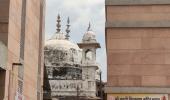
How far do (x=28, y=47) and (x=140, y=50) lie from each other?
653 centimetres

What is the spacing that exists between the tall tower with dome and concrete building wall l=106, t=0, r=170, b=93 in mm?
59811

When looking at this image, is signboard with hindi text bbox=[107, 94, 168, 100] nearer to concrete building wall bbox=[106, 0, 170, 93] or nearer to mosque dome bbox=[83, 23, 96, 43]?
concrete building wall bbox=[106, 0, 170, 93]

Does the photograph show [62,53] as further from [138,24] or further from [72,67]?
[138,24]

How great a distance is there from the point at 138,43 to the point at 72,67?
69.9m

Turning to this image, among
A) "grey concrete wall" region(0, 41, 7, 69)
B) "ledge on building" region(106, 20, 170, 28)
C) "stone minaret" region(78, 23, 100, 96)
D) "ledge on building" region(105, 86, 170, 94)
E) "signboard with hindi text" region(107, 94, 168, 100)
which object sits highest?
"stone minaret" region(78, 23, 100, 96)

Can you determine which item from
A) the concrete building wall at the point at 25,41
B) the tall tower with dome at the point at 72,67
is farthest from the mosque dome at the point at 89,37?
the concrete building wall at the point at 25,41

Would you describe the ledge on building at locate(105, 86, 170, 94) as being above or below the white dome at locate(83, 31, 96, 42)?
below

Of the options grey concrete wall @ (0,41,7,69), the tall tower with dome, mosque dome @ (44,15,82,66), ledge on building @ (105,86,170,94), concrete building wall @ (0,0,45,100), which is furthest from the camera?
mosque dome @ (44,15,82,66)

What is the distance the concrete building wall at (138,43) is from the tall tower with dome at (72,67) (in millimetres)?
59811

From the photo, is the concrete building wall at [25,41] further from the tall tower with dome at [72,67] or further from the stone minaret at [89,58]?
the stone minaret at [89,58]

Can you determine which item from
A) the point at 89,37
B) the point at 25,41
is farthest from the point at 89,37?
the point at 25,41

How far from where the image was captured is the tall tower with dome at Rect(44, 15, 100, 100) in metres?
83.3

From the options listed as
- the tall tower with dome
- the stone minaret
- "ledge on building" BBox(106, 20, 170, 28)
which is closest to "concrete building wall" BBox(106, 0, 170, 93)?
"ledge on building" BBox(106, 20, 170, 28)

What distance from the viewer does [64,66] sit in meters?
89.1
